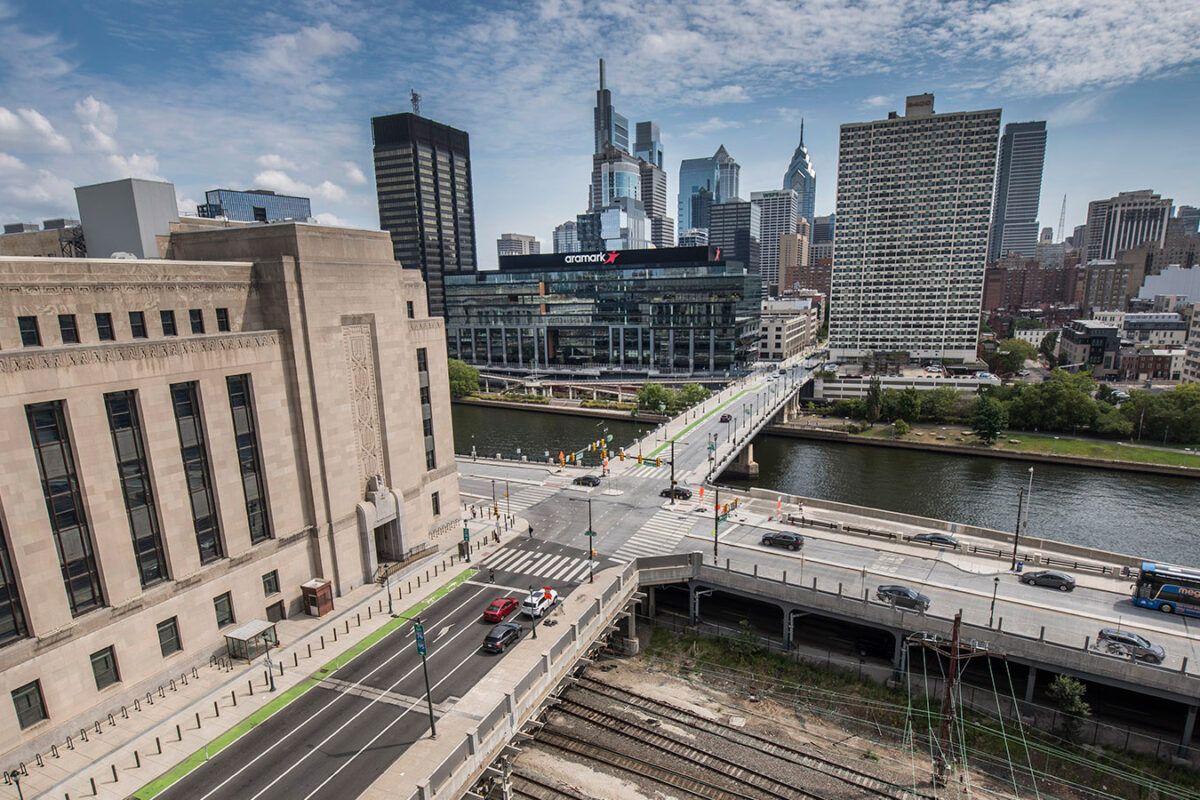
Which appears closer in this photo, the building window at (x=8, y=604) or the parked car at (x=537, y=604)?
the building window at (x=8, y=604)

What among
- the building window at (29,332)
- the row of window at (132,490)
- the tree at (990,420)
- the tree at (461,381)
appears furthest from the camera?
the tree at (461,381)

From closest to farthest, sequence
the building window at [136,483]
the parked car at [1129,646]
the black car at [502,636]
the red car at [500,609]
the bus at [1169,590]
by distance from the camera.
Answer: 1. the building window at [136,483]
2. the parked car at [1129,646]
3. the black car at [502,636]
4. the bus at [1169,590]
5. the red car at [500,609]

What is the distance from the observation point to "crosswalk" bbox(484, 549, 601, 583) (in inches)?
1839

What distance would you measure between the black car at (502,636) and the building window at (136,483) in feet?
58.7

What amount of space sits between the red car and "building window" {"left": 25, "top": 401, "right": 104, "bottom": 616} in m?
20.2

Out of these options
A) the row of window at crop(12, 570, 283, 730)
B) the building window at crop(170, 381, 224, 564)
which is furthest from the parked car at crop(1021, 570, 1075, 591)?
the building window at crop(170, 381, 224, 564)

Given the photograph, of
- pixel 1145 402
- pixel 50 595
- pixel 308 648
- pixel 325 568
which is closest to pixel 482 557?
pixel 325 568

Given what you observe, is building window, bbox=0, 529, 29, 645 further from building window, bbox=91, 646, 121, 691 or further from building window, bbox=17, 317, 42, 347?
building window, bbox=17, 317, 42, 347

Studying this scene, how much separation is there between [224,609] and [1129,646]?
51.2 m

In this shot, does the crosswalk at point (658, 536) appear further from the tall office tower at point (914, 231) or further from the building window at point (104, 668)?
the tall office tower at point (914, 231)

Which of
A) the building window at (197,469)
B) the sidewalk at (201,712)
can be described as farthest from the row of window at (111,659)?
the building window at (197,469)

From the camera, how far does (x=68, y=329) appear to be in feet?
101

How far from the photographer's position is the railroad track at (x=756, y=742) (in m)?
31.0

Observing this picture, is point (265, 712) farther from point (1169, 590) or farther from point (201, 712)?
Answer: point (1169, 590)
